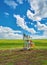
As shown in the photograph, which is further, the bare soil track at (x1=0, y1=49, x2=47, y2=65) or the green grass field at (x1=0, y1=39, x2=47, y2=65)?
the green grass field at (x1=0, y1=39, x2=47, y2=65)

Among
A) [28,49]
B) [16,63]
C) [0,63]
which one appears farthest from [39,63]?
[28,49]

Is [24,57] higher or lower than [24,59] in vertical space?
higher

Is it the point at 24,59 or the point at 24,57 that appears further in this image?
the point at 24,57

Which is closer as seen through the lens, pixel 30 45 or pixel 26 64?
pixel 26 64

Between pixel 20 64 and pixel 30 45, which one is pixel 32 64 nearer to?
pixel 20 64

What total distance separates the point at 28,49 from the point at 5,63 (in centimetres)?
1154

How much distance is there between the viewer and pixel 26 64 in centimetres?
2286

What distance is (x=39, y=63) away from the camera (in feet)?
76.3

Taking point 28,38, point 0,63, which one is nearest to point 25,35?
point 28,38

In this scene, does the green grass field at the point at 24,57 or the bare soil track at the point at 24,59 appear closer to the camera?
the bare soil track at the point at 24,59

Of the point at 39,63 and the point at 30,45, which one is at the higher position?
the point at 30,45

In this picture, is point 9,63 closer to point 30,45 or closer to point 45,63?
point 45,63

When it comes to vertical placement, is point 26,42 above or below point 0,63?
above

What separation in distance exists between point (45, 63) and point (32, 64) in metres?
1.31
